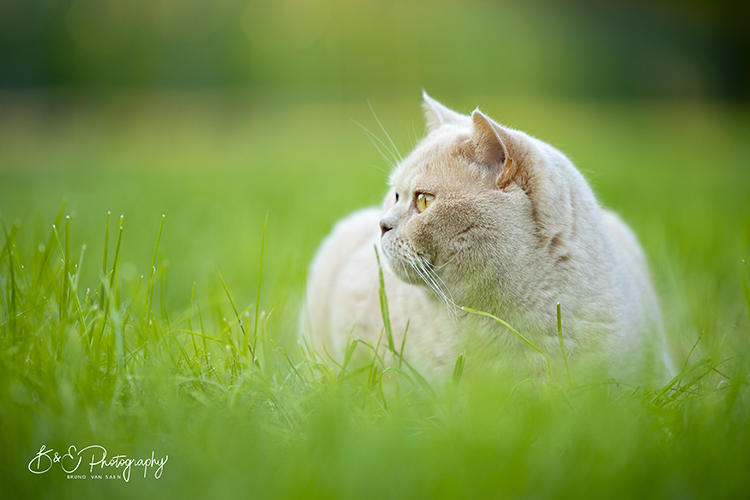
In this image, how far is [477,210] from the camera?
1269 mm

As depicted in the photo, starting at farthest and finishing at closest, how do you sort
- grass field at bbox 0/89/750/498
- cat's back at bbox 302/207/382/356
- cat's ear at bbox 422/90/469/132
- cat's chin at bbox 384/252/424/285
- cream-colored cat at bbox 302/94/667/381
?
cat's back at bbox 302/207/382/356
cat's ear at bbox 422/90/469/132
cat's chin at bbox 384/252/424/285
cream-colored cat at bbox 302/94/667/381
grass field at bbox 0/89/750/498

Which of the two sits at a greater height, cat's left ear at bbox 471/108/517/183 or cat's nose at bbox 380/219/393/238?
cat's left ear at bbox 471/108/517/183

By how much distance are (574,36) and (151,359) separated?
26.2 ft

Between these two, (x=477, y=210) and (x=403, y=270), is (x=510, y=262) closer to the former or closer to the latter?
(x=477, y=210)

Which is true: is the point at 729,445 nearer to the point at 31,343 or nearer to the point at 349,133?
the point at 31,343

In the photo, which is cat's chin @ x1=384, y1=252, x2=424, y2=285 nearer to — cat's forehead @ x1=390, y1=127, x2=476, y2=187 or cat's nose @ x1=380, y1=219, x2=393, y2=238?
cat's nose @ x1=380, y1=219, x2=393, y2=238
